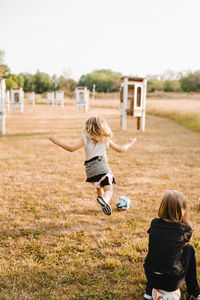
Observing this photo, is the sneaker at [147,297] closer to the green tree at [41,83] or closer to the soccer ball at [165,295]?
the soccer ball at [165,295]

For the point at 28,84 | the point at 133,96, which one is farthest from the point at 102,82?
the point at 133,96

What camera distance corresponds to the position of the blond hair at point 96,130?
3.63 m

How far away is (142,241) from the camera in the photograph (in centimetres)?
325

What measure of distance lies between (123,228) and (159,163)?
3923 millimetres

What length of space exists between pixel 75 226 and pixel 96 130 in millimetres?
1261

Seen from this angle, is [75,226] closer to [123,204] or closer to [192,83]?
[123,204]

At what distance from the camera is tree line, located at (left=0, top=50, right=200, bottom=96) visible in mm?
53266

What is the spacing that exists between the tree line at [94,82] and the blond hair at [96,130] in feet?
159

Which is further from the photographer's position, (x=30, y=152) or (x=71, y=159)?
(x=30, y=152)

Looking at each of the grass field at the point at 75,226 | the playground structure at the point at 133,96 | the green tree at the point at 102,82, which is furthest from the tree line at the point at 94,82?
the grass field at the point at 75,226

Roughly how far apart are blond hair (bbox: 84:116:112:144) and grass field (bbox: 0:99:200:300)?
1125 millimetres

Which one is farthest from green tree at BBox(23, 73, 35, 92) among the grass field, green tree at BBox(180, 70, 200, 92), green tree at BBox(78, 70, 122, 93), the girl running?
the girl running

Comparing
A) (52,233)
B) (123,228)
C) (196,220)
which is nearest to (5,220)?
(52,233)

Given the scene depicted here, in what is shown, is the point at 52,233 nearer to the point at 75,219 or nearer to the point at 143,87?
the point at 75,219
